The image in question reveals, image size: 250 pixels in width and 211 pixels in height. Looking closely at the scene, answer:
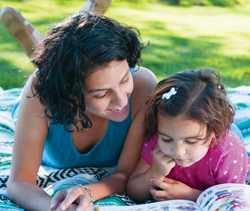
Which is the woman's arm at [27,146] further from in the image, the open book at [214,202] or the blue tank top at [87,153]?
the open book at [214,202]

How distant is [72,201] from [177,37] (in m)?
5.26

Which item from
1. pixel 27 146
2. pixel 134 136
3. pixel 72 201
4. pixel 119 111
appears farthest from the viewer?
pixel 134 136

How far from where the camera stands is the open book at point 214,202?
167 centimetres

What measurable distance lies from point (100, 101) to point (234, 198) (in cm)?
79

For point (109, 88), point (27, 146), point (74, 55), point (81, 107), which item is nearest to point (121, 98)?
point (109, 88)

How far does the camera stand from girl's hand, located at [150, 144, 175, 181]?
1834 mm

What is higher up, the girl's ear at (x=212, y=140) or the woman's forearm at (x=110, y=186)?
the girl's ear at (x=212, y=140)

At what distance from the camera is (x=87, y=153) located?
2.28 m

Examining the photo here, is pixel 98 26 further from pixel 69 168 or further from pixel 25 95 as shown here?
pixel 69 168

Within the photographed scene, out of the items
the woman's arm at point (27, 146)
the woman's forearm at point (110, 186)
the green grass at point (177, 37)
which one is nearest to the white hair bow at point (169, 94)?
the woman's forearm at point (110, 186)

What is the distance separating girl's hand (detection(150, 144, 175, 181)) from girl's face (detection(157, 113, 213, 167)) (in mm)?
34

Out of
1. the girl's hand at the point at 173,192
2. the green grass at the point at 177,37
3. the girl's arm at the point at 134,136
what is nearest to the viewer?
the girl's hand at the point at 173,192

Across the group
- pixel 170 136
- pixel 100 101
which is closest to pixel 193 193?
pixel 170 136

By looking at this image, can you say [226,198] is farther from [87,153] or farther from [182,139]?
[87,153]
